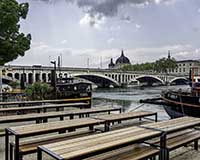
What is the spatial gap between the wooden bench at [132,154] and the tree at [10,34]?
34.3 feet

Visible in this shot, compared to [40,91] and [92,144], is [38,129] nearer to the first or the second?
[92,144]

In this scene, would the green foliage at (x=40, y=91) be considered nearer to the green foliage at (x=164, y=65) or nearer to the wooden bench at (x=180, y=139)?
the wooden bench at (x=180, y=139)

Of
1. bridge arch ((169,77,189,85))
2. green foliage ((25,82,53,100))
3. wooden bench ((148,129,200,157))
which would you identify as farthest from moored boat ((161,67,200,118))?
bridge arch ((169,77,189,85))

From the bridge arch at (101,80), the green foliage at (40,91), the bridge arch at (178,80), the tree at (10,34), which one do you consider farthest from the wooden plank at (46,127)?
the bridge arch at (178,80)

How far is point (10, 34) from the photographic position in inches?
565

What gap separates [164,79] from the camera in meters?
104

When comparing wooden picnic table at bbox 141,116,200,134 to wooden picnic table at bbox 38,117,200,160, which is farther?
wooden picnic table at bbox 141,116,200,134

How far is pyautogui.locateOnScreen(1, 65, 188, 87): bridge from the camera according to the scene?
6400cm

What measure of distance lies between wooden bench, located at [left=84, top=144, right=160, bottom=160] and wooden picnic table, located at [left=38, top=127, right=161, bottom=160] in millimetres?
356

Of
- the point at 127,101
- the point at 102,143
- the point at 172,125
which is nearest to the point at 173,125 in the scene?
the point at 172,125

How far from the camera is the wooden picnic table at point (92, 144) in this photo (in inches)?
141

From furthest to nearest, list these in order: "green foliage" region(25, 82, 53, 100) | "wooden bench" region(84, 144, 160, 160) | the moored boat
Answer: "green foliage" region(25, 82, 53, 100)
the moored boat
"wooden bench" region(84, 144, 160, 160)

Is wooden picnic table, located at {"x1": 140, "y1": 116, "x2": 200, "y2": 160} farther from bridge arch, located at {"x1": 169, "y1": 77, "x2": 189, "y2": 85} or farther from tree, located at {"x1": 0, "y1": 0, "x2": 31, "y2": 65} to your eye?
bridge arch, located at {"x1": 169, "y1": 77, "x2": 189, "y2": 85}

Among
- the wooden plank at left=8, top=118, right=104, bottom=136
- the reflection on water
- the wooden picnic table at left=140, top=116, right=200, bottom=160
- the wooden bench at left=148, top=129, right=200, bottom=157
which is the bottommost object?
the reflection on water
